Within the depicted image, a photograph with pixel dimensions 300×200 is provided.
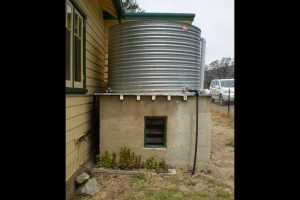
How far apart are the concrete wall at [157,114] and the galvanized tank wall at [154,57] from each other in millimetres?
376

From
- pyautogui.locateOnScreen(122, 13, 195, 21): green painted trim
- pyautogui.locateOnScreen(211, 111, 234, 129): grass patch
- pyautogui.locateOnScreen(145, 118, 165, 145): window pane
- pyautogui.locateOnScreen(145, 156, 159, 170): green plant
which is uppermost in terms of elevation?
pyautogui.locateOnScreen(122, 13, 195, 21): green painted trim

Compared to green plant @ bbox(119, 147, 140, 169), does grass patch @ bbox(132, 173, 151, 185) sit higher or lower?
lower

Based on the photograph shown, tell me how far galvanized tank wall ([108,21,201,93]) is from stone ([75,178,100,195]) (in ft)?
7.19

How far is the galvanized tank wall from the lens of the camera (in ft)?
18.6

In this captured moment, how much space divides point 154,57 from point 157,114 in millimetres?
1255

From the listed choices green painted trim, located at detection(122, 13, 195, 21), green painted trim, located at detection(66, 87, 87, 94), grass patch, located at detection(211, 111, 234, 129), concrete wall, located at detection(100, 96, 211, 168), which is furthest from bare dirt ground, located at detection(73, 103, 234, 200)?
grass patch, located at detection(211, 111, 234, 129)

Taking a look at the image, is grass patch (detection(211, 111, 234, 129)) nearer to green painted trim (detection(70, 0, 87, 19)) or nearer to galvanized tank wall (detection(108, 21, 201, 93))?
galvanized tank wall (detection(108, 21, 201, 93))

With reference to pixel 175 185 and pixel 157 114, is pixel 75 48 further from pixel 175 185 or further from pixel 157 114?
pixel 175 185

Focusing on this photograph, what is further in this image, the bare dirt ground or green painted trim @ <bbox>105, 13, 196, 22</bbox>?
green painted trim @ <bbox>105, 13, 196, 22</bbox>

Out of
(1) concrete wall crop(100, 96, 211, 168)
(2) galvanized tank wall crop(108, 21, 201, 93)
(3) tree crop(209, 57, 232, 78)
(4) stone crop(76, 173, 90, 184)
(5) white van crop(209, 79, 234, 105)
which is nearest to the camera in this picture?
(4) stone crop(76, 173, 90, 184)

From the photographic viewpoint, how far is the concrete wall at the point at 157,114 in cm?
557

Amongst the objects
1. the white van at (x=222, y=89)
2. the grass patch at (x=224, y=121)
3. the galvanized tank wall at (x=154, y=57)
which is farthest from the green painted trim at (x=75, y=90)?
the white van at (x=222, y=89)
